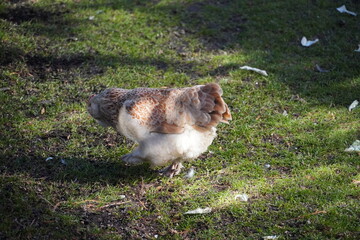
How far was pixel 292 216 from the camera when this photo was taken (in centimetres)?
406

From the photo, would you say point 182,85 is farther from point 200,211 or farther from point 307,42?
point 200,211

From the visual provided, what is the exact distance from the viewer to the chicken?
424cm

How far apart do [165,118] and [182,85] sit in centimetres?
222

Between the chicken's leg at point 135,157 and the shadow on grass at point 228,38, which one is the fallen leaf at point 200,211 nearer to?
the chicken's leg at point 135,157

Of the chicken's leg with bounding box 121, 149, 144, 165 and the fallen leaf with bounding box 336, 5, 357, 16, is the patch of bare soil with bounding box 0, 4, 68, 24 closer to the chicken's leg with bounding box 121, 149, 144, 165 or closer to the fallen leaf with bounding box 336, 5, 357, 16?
the chicken's leg with bounding box 121, 149, 144, 165

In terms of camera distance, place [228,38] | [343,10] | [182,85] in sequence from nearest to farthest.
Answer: [182,85]
[228,38]
[343,10]

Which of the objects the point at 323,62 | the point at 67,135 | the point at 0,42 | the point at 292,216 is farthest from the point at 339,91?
the point at 0,42

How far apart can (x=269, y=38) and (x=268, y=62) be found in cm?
84

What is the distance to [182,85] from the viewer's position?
21.1 feet

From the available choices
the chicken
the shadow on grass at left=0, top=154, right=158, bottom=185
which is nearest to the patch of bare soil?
the shadow on grass at left=0, top=154, right=158, bottom=185

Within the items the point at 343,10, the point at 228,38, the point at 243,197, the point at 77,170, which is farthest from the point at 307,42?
the point at 77,170

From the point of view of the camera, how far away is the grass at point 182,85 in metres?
4.02

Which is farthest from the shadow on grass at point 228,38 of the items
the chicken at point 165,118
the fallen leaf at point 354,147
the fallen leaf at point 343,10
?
the chicken at point 165,118

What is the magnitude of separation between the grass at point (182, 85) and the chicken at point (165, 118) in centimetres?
44
